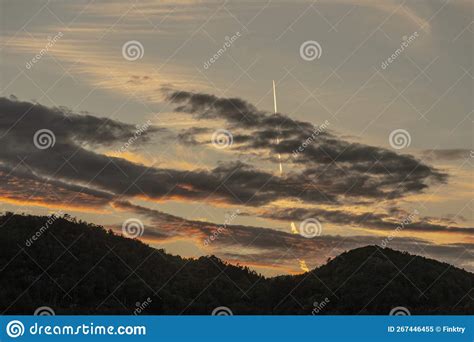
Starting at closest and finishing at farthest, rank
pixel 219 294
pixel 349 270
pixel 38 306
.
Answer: pixel 38 306
pixel 219 294
pixel 349 270

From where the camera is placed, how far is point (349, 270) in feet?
226

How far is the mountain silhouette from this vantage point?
5728 cm

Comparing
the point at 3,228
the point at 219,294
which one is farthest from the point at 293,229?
the point at 3,228

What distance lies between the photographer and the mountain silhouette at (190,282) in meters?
57.3

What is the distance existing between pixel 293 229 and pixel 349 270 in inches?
1297

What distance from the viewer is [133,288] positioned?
63219 millimetres

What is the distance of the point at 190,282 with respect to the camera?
213 feet

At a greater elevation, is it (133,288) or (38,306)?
(133,288)

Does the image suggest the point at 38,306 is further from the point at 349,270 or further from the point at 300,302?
the point at 349,270

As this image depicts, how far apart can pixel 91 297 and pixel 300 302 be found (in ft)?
54.6
